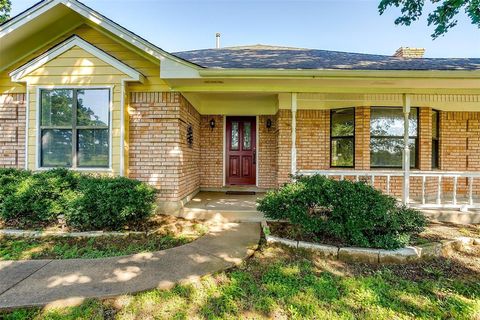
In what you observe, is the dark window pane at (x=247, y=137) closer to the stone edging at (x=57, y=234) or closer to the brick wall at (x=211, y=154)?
the brick wall at (x=211, y=154)

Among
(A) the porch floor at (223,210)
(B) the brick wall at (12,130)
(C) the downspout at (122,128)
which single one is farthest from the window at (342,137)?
(B) the brick wall at (12,130)

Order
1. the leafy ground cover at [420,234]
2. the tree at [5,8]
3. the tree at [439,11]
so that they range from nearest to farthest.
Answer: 1. the leafy ground cover at [420,234]
2. the tree at [439,11]
3. the tree at [5,8]

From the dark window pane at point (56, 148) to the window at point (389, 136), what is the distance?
23.9ft

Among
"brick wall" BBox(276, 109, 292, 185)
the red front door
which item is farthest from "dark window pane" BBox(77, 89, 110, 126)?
"brick wall" BBox(276, 109, 292, 185)

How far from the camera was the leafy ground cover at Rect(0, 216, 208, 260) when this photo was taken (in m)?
3.46

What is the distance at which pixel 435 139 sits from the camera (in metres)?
6.93

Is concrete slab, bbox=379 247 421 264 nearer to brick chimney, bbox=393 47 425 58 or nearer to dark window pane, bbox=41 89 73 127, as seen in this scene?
dark window pane, bbox=41 89 73 127

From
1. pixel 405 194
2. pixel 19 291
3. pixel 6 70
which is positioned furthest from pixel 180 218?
pixel 6 70

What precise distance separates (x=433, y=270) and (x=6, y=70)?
345 inches

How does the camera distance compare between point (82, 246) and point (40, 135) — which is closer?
point (82, 246)

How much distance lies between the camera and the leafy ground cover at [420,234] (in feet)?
12.8

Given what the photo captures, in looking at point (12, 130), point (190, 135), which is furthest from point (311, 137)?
point (12, 130)

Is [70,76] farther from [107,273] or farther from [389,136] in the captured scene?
[389,136]

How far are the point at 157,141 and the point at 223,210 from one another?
2.06m
